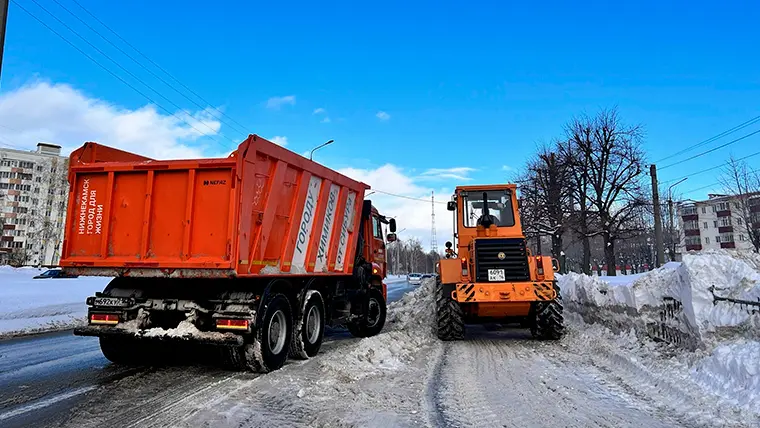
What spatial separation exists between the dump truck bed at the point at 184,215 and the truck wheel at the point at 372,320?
3.31 meters

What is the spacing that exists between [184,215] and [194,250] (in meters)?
0.50

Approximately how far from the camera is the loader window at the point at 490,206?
10641 mm

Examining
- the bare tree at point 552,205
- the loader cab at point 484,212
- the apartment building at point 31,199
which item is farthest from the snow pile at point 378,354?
the apartment building at point 31,199

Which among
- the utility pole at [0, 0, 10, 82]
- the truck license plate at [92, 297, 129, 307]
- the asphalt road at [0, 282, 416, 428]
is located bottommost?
the asphalt road at [0, 282, 416, 428]

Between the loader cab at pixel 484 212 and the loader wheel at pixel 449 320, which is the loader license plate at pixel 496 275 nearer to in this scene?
the loader wheel at pixel 449 320

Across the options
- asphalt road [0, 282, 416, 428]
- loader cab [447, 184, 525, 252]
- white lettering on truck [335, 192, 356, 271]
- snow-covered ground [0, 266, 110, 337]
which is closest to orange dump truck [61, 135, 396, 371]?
asphalt road [0, 282, 416, 428]

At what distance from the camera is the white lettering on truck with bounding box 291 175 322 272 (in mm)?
7137

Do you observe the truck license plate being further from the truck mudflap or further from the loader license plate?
the loader license plate

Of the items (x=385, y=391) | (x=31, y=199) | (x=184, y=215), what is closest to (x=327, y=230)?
(x=184, y=215)

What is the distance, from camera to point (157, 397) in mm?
5062

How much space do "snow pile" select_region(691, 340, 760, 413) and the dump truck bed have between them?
5.41 meters

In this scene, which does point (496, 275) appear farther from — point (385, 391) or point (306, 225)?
point (385, 391)

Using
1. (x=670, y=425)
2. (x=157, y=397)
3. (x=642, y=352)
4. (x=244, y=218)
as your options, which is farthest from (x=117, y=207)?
(x=642, y=352)

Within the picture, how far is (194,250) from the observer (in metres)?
5.77
